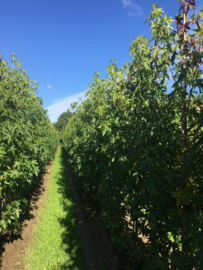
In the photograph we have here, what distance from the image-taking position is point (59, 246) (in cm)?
558

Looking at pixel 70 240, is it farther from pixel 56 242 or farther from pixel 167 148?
pixel 167 148

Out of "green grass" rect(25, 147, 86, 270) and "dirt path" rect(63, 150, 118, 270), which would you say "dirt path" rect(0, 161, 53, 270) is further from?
"dirt path" rect(63, 150, 118, 270)

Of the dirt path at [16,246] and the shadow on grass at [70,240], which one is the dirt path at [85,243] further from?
the shadow on grass at [70,240]

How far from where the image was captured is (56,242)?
5777mm

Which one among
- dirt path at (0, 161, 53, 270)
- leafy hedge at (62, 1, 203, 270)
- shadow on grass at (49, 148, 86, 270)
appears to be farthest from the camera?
dirt path at (0, 161, 53, 270)

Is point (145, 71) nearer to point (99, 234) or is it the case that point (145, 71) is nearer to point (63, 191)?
point (99, 234)

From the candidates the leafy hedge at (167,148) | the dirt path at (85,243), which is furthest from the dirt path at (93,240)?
the leafy hedge at (167,148)

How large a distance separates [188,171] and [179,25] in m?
2.12

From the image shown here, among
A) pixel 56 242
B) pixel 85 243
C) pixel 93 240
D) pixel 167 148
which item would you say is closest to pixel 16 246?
pixel 56 242

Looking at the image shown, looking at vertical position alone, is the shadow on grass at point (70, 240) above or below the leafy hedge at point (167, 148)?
below

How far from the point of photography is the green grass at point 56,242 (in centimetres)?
484

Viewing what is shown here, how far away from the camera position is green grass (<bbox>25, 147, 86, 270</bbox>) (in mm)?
4836

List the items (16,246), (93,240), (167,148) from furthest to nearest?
(93,240) → (16,246) → (167,148)

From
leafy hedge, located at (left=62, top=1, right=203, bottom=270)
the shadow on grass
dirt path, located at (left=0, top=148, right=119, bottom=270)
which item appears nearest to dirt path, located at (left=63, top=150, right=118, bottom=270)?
dirt path, located at (left=0, top=148, right=119, bottom=270)
